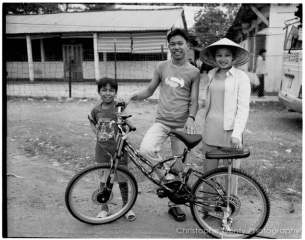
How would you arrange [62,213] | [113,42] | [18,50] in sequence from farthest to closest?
[18,50] → [113,42] → [62,213]

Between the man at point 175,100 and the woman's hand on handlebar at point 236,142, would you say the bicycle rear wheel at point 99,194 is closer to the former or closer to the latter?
the man at point 175,100

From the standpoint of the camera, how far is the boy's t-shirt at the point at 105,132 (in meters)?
2.85

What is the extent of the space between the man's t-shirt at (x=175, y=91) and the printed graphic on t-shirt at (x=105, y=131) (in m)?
0.49

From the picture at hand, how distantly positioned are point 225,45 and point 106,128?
1270 mm

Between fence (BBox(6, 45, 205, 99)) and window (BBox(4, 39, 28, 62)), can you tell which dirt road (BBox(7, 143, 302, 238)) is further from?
window (BBox(4, 39, 28, 62))

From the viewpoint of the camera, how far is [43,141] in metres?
5.32

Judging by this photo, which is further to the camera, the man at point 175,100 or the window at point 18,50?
the window at point 18,50

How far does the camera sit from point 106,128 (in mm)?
2844

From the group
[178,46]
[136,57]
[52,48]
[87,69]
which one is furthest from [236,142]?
[52,48]

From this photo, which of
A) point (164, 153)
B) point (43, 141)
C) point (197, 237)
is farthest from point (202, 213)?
point (43, 141)

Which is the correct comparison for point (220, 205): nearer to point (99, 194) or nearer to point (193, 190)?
point (193, 190)

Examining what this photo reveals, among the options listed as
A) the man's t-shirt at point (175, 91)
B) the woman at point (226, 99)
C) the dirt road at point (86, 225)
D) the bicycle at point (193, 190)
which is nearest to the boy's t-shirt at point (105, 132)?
the bicycle at point (193, 190)

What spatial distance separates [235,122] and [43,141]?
146 inches

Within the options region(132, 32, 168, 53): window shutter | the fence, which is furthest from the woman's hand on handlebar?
region(132, 32, 168, 53): window shutter
